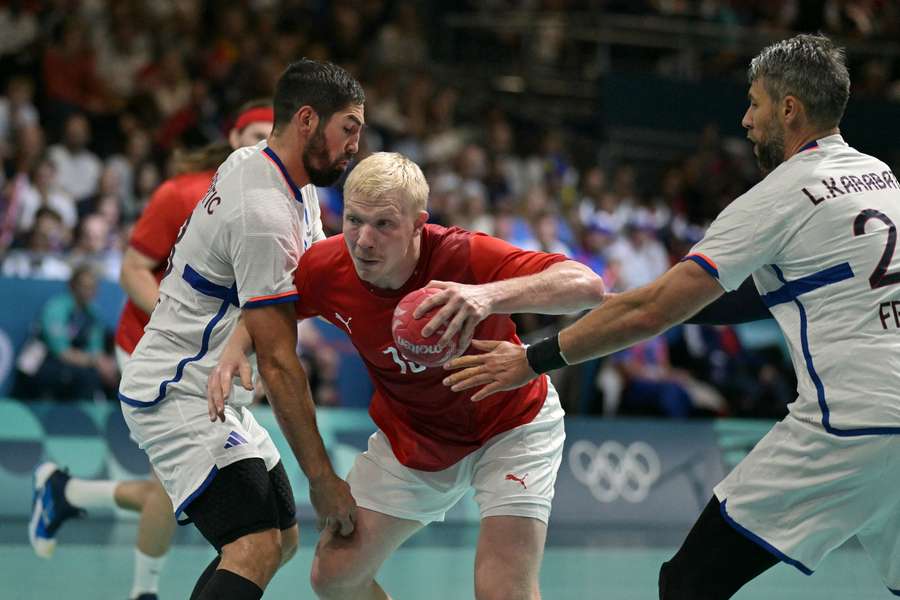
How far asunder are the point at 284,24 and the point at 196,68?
1.75 m

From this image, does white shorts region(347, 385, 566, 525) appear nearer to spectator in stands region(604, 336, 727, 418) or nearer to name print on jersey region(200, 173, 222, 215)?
name print on jersey region(200, 173, 222, 215)

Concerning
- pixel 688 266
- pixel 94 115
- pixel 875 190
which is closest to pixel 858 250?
pixel 875 190

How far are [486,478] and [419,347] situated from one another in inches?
30.8

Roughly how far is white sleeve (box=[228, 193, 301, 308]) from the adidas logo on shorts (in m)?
0.48

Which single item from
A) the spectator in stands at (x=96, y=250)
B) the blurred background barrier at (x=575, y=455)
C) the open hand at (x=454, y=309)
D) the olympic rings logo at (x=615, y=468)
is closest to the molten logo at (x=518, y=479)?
the open hand at (x=454, y=309)

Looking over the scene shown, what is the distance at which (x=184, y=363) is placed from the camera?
Answer: 14.3 ft

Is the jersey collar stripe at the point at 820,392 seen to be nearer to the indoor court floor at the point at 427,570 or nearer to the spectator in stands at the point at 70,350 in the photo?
the indoor court floor at the point at 427,570

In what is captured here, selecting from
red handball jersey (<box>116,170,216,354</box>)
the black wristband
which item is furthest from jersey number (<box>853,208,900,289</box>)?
red handball jersey (<box>116,170,216,354</box>)

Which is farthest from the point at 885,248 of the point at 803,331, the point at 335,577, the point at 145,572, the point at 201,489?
the point at 145,572

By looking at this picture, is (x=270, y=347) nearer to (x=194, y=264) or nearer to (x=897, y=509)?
(x=194, y=264)

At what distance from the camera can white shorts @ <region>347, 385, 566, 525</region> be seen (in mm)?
4320

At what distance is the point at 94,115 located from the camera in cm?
1241

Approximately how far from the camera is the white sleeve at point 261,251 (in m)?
4.10

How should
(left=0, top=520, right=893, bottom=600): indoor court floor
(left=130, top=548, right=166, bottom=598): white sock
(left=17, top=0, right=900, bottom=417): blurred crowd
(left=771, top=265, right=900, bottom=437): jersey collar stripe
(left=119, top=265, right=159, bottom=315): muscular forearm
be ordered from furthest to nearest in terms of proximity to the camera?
(left=17, top=0, right=900, bottom=417): blurred crowd, (left=0, top=520, right=893, bottom=600): indoor court floor, (left=130, top=548, right=166, bottom=598): white sock, (left=119, top=265, right=159, bottom=315): muscular forearm, (left=771, top=265, right=900, bottom=437): jersey collar stripe
